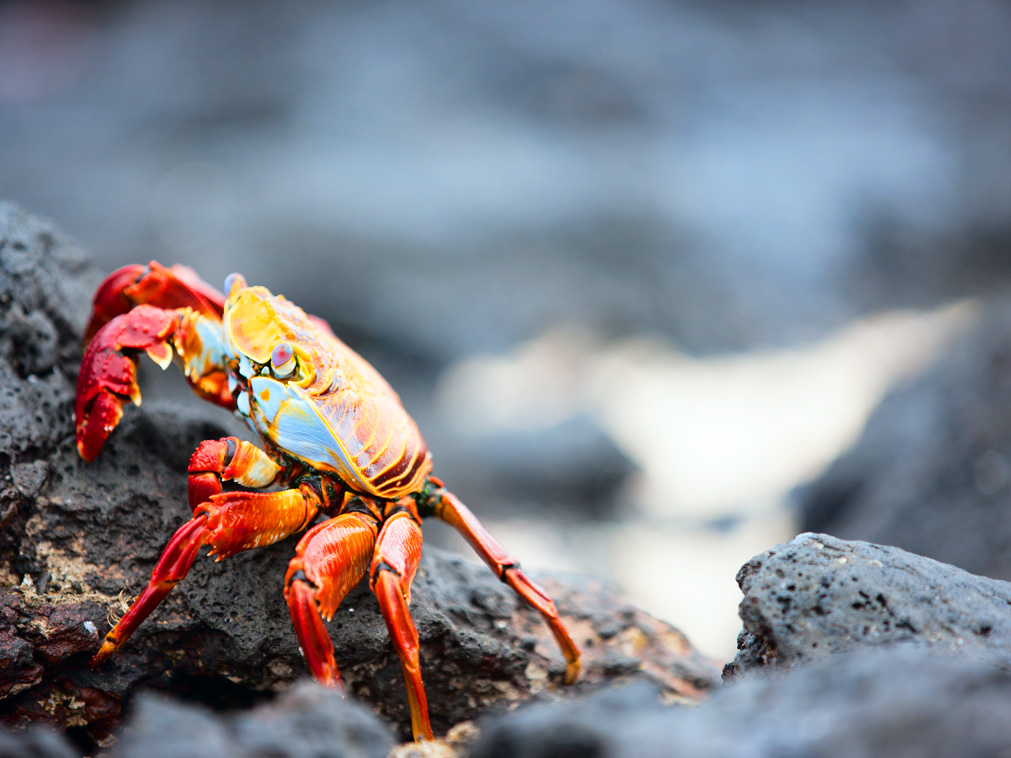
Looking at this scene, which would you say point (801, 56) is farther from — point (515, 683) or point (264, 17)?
point (515, 683)

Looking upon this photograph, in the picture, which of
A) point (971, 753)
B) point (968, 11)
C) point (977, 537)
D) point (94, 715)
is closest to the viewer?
point (971, 753)

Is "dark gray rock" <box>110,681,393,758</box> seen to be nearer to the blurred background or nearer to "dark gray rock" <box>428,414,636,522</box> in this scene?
the blurred background

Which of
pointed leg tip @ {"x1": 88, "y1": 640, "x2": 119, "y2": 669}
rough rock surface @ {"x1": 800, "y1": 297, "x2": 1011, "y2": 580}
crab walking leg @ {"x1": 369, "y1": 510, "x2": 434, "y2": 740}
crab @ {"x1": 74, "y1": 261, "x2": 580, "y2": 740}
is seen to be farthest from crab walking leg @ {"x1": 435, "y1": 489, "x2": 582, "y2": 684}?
rough rock surface @ {"x1": 800, "y1": 297, "x2": 1011, "y2": 580}

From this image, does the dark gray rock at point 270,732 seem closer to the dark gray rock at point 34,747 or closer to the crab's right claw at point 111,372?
the dark gray rock at point 34,747

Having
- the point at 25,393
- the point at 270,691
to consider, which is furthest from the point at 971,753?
the point at 25,393

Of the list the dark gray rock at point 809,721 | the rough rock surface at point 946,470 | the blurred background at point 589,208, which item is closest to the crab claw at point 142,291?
the dark gray rock at point 809,721

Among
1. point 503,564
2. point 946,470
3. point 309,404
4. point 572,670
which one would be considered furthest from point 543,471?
point 309,404

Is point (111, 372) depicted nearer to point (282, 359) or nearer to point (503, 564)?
point (282, 359)
